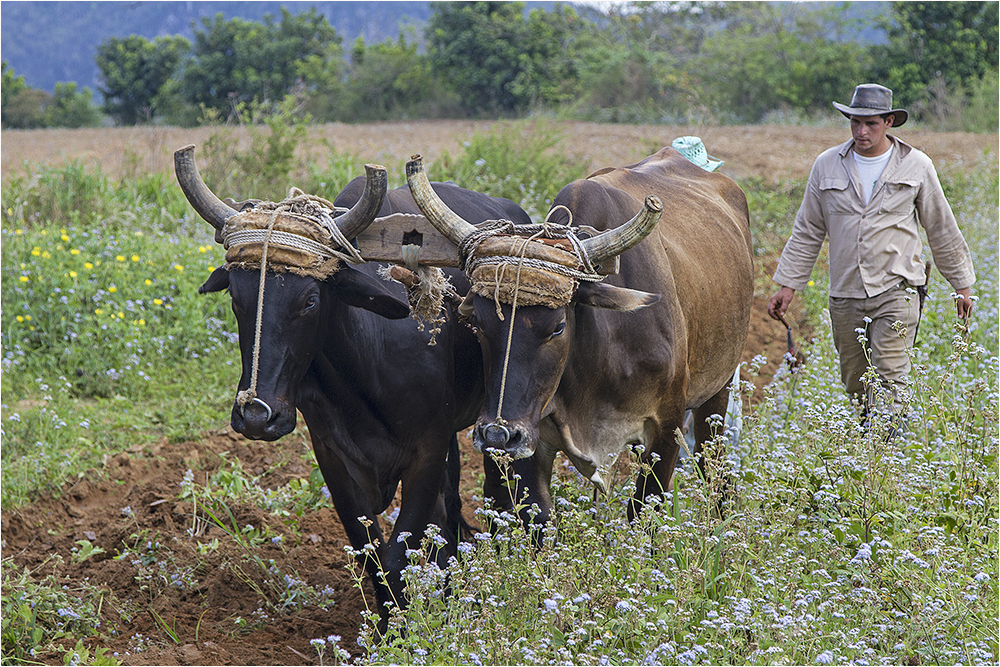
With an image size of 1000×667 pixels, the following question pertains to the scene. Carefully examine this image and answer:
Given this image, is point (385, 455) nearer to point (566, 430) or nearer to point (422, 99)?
point (566, 430)

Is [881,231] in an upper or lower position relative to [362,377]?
upper

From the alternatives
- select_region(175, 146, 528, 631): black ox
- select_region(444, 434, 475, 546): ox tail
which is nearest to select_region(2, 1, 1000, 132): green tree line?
select_region(444, 434, 475, 546): ox tail

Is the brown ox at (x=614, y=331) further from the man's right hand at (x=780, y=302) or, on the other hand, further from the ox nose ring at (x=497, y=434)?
the man's right hand at (x=780, y=302)

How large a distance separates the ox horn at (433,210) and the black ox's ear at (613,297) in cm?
47

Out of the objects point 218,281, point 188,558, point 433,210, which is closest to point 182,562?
point 188,558

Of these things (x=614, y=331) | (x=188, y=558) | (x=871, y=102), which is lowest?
A: (x=188, y=558)

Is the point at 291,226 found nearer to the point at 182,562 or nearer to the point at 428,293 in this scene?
the point at 428,293

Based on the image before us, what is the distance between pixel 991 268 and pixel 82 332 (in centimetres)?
754

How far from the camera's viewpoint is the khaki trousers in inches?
203

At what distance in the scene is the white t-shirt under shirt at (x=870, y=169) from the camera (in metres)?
5.15

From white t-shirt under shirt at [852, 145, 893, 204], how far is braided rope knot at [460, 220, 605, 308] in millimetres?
2411

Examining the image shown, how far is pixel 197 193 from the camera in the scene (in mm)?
3631

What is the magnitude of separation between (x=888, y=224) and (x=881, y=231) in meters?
0.05

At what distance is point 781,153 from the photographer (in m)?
15.5
